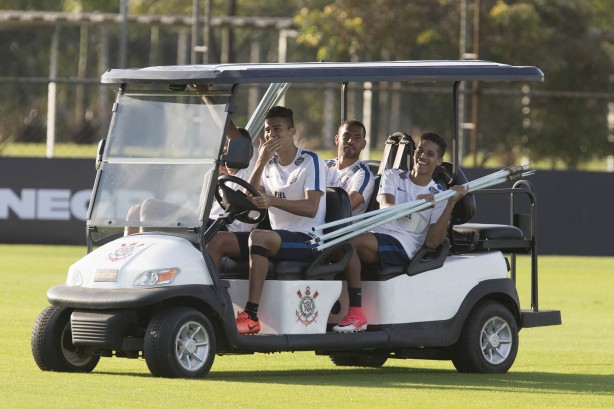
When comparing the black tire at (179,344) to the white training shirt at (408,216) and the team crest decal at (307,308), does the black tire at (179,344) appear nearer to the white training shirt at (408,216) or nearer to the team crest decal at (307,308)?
the team crest decal at (307,308)

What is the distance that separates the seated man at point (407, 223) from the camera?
10.4 meters

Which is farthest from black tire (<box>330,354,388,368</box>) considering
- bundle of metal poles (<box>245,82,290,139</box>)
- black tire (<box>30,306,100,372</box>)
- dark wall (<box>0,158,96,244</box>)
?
dark wall (<box>0,158,96,244</box>)

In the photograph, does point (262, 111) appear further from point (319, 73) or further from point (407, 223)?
point (319, 73)

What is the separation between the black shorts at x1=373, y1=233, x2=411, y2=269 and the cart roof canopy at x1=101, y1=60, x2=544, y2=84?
1025 mm

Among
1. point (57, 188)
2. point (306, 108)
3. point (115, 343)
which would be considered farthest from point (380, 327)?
point (306, 108)

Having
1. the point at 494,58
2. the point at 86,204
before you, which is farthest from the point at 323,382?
the point at 494,58

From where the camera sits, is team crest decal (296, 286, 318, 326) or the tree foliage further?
the tree foliage

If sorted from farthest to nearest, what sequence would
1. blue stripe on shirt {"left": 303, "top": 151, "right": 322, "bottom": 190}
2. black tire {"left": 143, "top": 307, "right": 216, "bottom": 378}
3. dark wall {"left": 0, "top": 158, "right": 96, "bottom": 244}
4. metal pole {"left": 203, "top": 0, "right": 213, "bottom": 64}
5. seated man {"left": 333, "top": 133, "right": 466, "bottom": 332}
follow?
metal pole {"left": 203, "top": 0, "right": 213, "bottom": 64}, dark wall {"left": 0, "top": 158, "right": 96, "bottom": 244}, seated man {"left": 333, "top": 133, "right": 466, "bottom": 332}, blue stripe on shirt {"left": 303, "top": 151, "right": 322, "bottom": 190}, black tire {"left": 143, "top": 307, "right": 216, "bottom": 378}

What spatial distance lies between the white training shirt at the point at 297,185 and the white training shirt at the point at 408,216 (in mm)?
568

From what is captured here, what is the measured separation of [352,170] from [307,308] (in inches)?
48.0

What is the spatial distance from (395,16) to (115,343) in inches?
786

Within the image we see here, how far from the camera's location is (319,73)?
984 centimetres

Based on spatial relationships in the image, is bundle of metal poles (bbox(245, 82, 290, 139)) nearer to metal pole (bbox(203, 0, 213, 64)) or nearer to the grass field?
the grass field

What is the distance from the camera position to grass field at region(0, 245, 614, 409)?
869 cm
